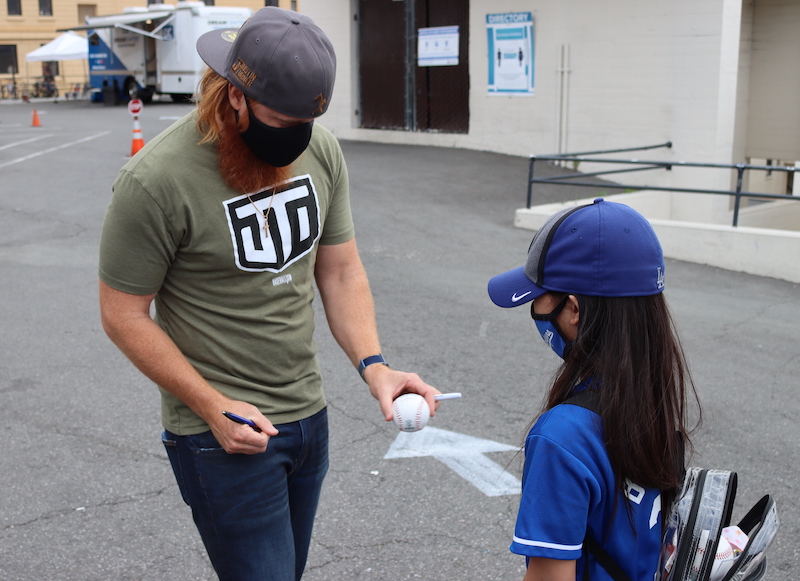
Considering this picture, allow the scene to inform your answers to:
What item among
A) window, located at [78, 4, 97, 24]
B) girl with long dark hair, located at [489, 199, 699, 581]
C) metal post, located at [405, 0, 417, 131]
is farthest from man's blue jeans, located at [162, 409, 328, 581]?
window, located at [78, 4, 97, 24]

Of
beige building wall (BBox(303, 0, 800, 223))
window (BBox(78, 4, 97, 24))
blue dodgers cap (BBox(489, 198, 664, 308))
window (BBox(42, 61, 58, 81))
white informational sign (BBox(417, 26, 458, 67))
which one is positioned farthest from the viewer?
window (BBox(78, 4, 97, 24))

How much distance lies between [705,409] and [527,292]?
3.89 m

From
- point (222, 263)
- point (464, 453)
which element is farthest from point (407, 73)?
point (222, 263)

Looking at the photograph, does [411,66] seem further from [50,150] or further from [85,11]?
[85,11]

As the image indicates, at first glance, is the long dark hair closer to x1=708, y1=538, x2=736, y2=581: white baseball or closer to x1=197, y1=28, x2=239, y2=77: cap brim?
x1=708, y1=538, x2=736, y2=581: white baseball

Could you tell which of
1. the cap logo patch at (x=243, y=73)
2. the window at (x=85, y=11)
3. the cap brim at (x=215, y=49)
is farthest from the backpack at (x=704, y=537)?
the window at (x=85, y=11)

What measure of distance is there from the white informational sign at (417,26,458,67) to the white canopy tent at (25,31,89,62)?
22.6m

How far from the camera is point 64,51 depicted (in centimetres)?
3631

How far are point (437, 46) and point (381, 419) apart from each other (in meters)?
14.1

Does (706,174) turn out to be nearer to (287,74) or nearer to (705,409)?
(705,409)

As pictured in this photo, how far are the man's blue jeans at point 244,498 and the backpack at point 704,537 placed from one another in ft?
2.87

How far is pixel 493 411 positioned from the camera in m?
5.25

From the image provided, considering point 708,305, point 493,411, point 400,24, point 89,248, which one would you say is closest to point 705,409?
point 493,411

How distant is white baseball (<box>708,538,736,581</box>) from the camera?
6.05ft
